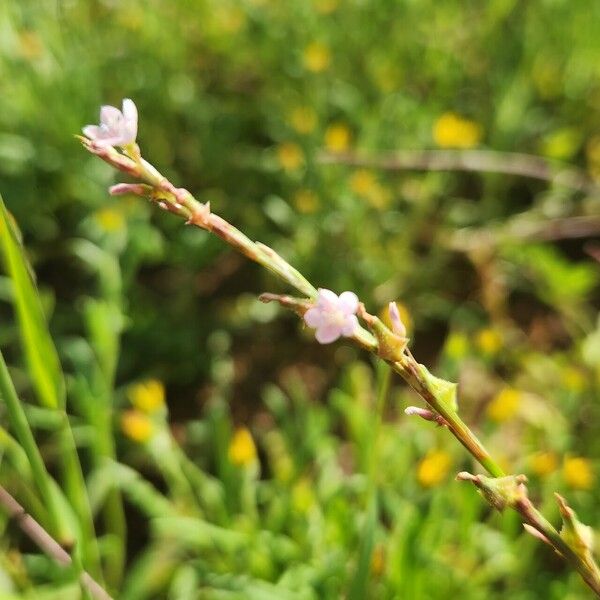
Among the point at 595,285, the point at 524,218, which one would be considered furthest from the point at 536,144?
the point at 595,285

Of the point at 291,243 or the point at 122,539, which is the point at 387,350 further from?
the point at 291,243

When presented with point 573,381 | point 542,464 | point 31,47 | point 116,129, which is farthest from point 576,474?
point 31,47

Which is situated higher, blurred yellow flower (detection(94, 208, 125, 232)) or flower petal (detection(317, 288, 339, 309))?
blurred yellow flower (detection(94, 208, 125, 232))

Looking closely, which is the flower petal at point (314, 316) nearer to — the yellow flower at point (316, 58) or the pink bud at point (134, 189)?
the pink bud at point (134, 189)

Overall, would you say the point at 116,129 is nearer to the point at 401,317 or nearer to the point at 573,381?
the point at 401,317

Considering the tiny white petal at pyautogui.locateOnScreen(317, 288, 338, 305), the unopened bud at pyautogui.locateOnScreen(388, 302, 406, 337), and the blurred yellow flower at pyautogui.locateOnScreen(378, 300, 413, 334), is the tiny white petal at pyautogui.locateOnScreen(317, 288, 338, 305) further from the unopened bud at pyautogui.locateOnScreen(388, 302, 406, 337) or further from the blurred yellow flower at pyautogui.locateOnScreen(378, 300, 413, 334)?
the blurred yellow flower at pyautogui.locateOnScreen(378, 300, 413, 334)

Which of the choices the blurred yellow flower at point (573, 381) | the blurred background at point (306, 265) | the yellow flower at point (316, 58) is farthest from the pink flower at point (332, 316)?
the yellow flower at point (316, 58)

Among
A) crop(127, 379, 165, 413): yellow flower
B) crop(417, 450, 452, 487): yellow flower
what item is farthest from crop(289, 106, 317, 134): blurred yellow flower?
crop(417, 450, 452, 487): yellow flower
